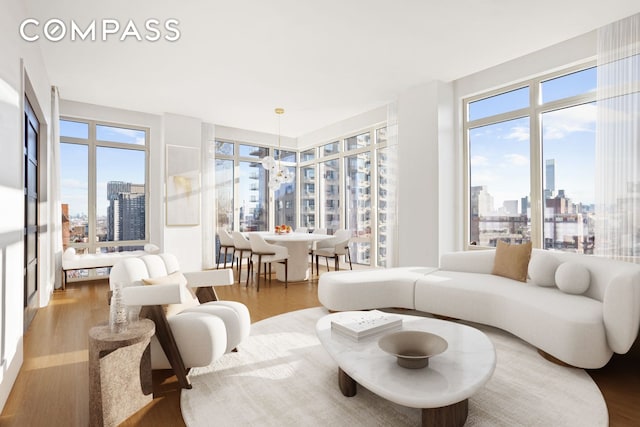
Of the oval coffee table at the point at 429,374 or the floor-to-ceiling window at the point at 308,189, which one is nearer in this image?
the oval coffee table at the point at 429,374

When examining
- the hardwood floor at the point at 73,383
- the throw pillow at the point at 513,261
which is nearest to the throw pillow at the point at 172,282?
the hardwood floor at the point at 73,383

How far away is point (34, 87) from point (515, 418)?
5012 mm

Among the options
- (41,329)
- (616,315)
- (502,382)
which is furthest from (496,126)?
(41,329)

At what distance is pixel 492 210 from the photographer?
15.9 ft

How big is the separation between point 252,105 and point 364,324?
477cm

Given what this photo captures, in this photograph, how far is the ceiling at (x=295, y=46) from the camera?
10.5ft

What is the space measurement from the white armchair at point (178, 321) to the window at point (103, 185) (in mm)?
4339

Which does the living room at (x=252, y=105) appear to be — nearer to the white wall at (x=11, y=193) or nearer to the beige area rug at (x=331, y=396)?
the white wall at (x=11, y=193)

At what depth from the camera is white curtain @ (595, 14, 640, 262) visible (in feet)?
11.1

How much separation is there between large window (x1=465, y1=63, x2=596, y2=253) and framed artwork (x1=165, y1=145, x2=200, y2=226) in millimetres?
4888

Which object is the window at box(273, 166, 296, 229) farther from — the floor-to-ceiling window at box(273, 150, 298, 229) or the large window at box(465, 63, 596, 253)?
the large window at box(465, 63, 596, 253)

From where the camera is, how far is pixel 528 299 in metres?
2.71

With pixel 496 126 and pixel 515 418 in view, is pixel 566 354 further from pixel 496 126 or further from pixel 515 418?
pixel 496 126

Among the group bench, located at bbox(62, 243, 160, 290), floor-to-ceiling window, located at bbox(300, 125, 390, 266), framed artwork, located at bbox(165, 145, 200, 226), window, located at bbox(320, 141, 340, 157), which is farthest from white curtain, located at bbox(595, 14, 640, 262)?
framed artwork, located at bbox(165, 145, 200, 226)
